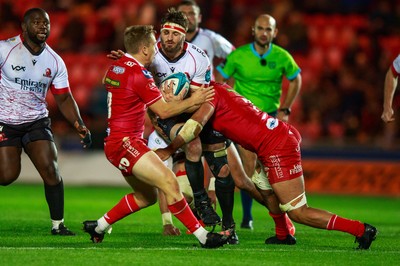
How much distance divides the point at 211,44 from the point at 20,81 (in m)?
3.22

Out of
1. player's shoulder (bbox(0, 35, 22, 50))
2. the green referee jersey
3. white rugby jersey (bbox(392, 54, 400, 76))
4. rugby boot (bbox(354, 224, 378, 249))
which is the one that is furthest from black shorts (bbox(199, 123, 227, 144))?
white rugby jersey (bbox(392, 54, 400, 76))

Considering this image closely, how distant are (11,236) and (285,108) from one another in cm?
428

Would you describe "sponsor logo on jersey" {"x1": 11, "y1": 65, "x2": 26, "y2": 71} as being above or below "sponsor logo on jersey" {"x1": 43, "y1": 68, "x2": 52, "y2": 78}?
above

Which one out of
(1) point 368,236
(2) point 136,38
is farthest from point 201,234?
(2) point 136,38

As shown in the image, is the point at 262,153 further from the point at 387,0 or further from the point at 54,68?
the point at 387,0

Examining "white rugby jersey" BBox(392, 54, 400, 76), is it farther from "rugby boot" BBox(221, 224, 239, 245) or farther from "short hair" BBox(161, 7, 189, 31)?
"rugby boot" BBox(221, 224, 239, 245)

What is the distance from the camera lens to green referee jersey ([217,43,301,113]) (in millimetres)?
11844

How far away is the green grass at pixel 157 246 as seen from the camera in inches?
304

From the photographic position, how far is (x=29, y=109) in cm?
992

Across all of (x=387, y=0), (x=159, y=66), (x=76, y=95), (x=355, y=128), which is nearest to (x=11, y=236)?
(x=159, y=66)

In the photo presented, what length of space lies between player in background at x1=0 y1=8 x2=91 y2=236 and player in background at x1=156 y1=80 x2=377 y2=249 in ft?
5.96

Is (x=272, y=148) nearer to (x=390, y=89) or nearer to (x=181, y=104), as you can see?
(x=181, y=104)

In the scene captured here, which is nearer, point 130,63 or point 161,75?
point 130,63

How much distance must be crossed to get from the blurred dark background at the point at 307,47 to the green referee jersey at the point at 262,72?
6.28m
